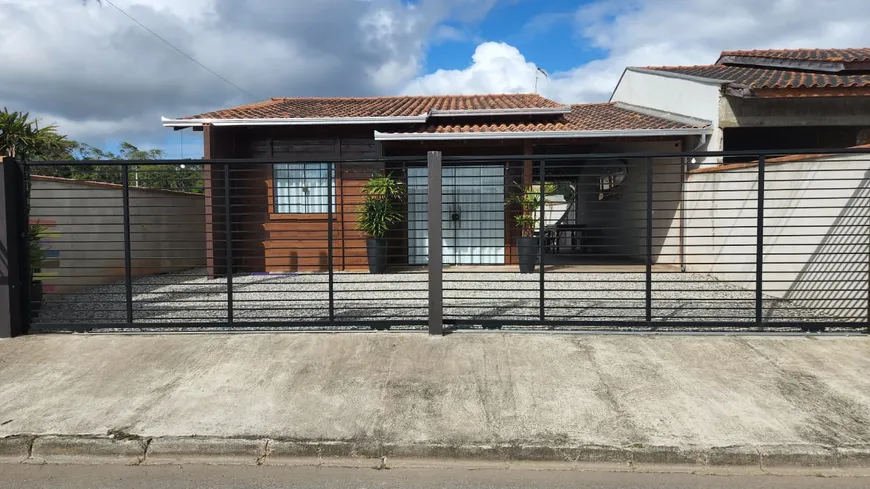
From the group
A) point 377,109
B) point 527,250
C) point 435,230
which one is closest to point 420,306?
point 435,230

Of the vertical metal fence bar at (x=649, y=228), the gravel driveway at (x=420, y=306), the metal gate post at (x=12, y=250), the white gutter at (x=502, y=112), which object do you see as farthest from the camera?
the white gutter at (x=502, y=112)

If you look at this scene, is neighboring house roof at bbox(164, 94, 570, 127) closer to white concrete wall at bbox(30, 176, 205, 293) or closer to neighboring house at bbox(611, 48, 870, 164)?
white concrete wall at bbox(30, 176, 205, 293)

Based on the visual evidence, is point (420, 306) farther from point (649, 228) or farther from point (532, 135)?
point (532, 135)

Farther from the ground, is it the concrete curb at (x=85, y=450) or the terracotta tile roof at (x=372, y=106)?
the terracotta tile roof at (x=372, y=106)

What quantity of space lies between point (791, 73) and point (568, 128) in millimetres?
4813

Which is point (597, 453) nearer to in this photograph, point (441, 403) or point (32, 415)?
point (441, 403)

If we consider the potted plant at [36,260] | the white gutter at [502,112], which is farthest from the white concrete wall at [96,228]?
the white gutter at [502,112]

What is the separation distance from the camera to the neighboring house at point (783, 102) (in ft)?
29.8

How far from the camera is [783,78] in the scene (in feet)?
33.1

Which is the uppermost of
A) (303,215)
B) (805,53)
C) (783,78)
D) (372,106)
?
(805,53)

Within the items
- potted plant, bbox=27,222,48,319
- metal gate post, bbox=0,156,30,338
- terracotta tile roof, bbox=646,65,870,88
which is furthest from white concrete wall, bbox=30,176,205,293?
terracotta tile roof, bbox=646,65,870,88

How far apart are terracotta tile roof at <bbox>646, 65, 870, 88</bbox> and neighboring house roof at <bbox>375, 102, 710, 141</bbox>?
1.13 meters

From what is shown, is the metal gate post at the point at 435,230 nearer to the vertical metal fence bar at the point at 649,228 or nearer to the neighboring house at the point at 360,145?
the vertical metal fence bar at the point at 649,228

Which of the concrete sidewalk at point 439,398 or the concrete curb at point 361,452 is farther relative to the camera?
the concrete sidewalk at point 439,398
